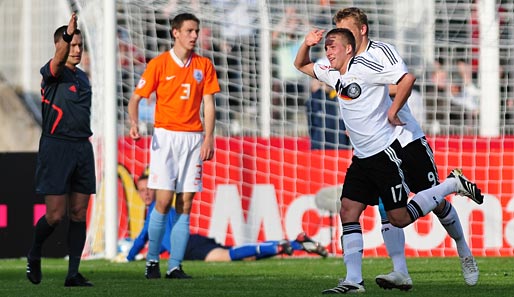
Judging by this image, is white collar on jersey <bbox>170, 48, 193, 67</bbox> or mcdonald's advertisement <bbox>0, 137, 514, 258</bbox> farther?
mcdonald's advertisement <bbox>0, 137, 514, 258</bbox>

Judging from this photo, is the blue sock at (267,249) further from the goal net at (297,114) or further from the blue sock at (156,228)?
the blue sock at (156,228)

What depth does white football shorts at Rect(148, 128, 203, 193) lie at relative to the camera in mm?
10031

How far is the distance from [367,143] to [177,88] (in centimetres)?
262

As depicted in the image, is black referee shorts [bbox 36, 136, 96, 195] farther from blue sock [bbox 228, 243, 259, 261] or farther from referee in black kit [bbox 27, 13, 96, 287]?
blue sock [bbox 228, 243, 259, 261]

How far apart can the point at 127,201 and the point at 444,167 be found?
11.4 feet

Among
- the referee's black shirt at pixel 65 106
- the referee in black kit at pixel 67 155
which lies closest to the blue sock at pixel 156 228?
the referee in black kit at pixel 67 155

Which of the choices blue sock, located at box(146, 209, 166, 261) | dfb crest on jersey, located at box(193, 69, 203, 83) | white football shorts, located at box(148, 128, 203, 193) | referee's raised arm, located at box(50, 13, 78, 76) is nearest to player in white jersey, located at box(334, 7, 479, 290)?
referee's raised arm, located at box(50, 13, 78, 76)

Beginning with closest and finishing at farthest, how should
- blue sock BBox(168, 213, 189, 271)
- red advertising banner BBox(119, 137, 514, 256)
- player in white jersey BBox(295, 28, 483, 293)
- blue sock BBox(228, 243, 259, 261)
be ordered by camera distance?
player in white jersey BBox(295, 28, 483, 293) < blue sock BBox(168, 213, 189, 271) < blue sock BBox(228, 243, 259, 261) < red advertising banner BBox(119, 137, 514, 256)

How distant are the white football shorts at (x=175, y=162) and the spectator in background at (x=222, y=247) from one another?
173cm

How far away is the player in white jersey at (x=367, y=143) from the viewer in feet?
25.8

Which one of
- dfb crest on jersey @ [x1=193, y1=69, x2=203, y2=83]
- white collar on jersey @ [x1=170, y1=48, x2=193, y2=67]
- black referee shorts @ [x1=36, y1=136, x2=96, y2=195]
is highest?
white collar on jersey @ [x1=170, y1=48, x2=193, y2=67]

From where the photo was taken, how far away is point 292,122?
586 inches

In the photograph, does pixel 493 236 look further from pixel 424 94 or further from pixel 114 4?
pixel 114 4

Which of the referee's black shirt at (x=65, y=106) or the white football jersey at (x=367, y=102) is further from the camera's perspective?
the referee's black shirt at (x=65, y=106)
